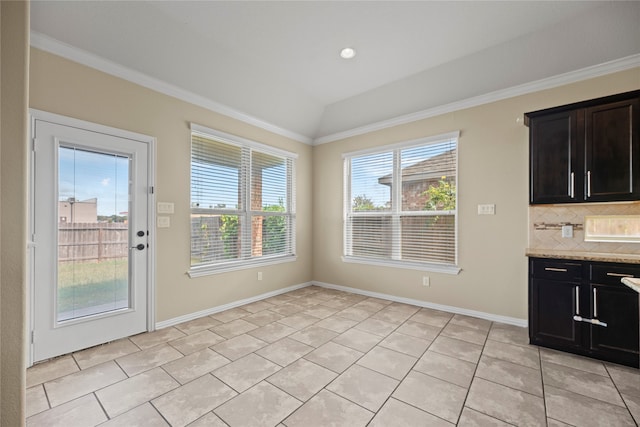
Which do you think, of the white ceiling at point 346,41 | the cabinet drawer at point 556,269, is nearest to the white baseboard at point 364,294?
the cabinet drawer at point 556,269

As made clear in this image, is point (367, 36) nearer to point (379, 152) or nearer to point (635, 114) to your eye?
point (379, 152)

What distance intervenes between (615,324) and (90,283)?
4936mm

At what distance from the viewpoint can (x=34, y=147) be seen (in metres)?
2.37

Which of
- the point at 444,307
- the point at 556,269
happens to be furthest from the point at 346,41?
the point at 444,307

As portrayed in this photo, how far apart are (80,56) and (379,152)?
3838 millimetres

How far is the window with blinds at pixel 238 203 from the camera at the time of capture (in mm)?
3598

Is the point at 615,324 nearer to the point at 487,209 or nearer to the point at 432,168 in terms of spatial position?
the point at 487,209

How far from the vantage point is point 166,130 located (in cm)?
325

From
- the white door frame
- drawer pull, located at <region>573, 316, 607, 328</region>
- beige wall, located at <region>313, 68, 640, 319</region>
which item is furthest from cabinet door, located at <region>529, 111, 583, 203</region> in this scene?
the white door frame

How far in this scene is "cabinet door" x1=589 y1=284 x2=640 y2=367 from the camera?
2.31 meters

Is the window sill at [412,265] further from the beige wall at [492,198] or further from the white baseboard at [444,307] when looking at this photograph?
the white baseboard at [444,307]

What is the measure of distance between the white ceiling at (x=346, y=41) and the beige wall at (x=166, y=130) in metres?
0.23

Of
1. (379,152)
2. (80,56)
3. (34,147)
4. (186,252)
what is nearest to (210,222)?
(186,252)

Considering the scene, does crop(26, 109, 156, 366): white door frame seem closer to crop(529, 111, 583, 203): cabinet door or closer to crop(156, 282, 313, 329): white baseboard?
crop(156, 282, 313, 329): white baseboard
